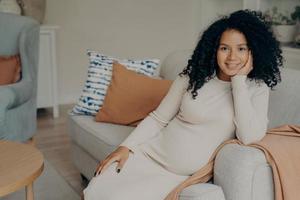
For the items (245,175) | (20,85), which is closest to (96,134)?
(20,85)

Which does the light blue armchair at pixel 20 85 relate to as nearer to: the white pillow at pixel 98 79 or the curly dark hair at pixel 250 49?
the white pillow at pixel 98 79

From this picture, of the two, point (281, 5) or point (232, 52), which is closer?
point (232, 52)

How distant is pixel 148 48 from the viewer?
5.03m

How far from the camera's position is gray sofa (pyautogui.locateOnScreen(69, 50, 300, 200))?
142cm

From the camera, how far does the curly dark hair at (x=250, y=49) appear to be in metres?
1.62

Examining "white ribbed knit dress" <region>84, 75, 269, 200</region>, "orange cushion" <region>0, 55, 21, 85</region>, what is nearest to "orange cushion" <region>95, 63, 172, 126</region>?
"white ribbed knit dress" <region>84, 75, 269, 200</region>

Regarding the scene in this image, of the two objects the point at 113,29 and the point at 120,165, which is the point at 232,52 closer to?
the point at 120,165

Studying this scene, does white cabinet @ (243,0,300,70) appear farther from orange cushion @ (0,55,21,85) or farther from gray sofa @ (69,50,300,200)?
orange cushion @ (0,55,21,85)

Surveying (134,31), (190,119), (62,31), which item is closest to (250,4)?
(134,31)

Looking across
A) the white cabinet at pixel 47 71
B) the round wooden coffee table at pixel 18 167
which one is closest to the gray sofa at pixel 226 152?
the round wooden coffee table at pixel 18 167

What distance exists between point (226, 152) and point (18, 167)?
0.83m

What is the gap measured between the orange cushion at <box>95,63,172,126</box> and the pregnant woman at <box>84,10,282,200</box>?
0.65m

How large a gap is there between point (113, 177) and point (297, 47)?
2160mm

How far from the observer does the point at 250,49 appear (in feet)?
5.31
